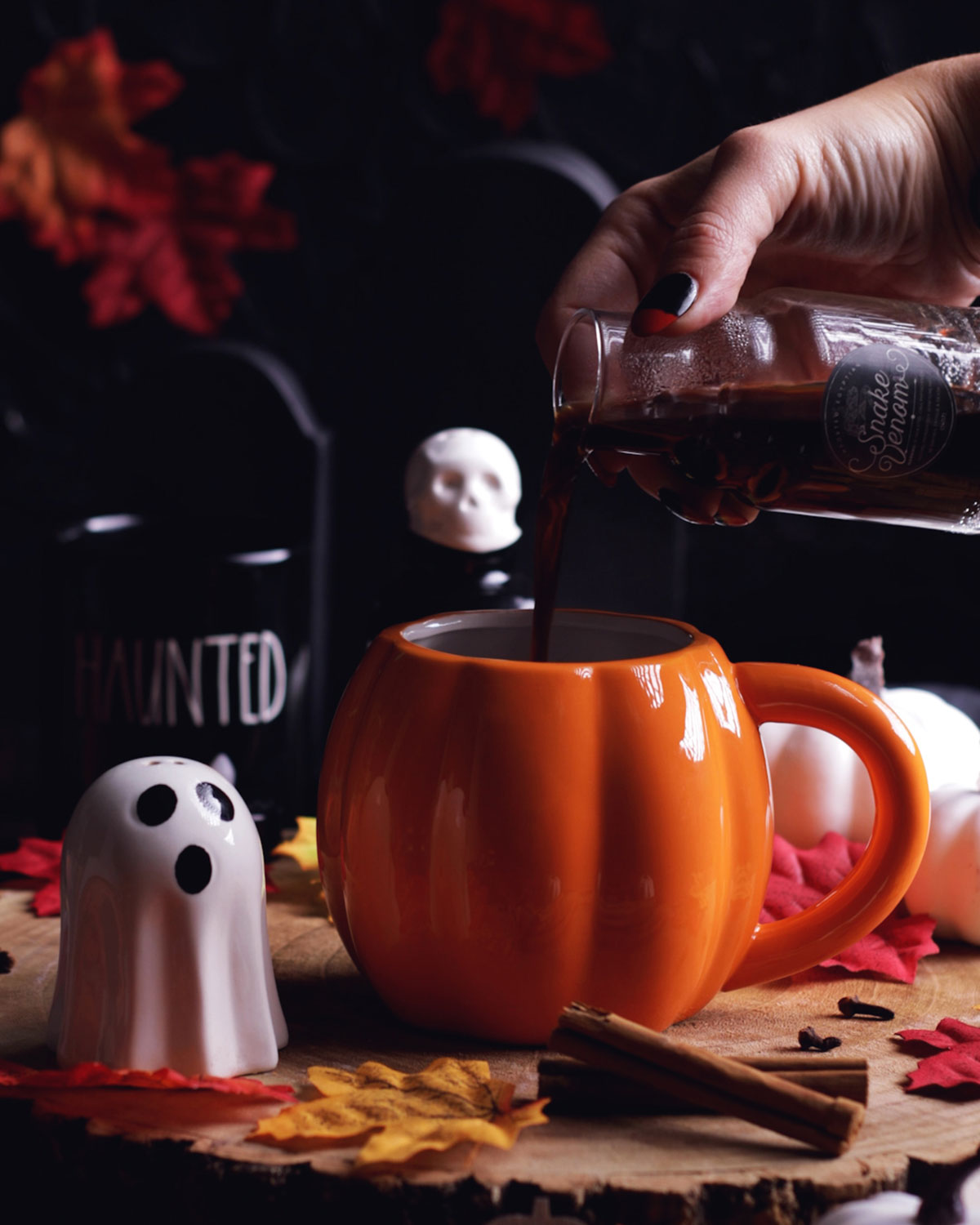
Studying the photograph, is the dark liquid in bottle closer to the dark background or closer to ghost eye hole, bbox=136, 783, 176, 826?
ghost eye hole, bbox=136, 783, 176, 826

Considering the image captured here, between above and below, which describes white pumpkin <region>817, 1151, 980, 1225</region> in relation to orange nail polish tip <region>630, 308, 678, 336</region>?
below

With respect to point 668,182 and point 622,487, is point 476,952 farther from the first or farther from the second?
point 622,487

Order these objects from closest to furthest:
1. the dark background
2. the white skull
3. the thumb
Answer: the thumb
the white skull
the dark background

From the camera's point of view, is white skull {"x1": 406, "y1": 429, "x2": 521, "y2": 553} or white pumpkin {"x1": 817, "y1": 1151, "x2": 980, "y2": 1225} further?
white skull {"x1": 406, "y1": 429, "x2": 521, "y2": 553}

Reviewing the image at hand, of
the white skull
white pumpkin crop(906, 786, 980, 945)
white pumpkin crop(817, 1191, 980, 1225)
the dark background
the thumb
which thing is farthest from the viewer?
the dark background

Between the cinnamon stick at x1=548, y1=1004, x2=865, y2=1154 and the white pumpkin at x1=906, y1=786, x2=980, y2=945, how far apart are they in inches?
11.2

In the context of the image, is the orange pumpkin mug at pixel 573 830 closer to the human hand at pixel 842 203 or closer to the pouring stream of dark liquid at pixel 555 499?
the pouring stream of dark liquid at pixel 555 499

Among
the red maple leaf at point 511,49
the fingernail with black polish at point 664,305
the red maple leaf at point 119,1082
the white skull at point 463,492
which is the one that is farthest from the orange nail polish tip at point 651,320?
the red maple leaf at point 511,49

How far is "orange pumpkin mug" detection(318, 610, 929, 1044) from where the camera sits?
714 mm

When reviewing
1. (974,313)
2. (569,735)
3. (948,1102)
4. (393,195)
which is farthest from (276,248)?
(948,1102)

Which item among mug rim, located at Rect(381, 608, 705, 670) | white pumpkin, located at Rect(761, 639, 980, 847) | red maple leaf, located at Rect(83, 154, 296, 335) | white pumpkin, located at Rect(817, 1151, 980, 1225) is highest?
red maple leaf, located at Rect(83, 154, 296, 335)

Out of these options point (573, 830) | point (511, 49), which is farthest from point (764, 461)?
point (511, 49)

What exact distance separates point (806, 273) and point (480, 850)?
699mm

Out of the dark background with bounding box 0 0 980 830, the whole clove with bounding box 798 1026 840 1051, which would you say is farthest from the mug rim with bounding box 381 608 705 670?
the dark background with bounding box 0 0 980 830
